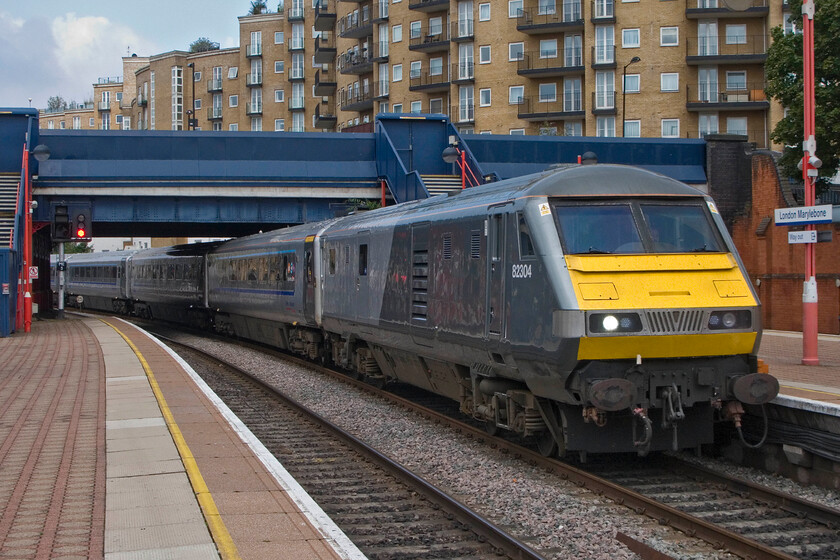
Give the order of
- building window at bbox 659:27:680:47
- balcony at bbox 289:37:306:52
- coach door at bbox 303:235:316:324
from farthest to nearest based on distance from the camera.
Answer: balcony at bbox 289:37:306:52 < building window at bbox 659:27:680:47 < coach door at bbox 303:235:316:324

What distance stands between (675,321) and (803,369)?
23.7 feet

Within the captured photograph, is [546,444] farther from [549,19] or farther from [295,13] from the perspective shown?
[295,13]

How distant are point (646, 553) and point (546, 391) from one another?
104 inches

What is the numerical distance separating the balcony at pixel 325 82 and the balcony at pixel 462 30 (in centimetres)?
2032

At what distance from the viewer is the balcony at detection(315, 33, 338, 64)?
79125mm

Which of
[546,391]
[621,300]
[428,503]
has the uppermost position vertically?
[621,300]

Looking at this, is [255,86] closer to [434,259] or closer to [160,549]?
[434,259]

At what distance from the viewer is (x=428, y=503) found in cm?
904

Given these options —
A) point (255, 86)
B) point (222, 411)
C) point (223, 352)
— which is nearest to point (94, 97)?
point (255, 86)

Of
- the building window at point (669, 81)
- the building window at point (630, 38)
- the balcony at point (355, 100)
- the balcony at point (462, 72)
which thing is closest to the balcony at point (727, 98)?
the building window at point (669, 81)

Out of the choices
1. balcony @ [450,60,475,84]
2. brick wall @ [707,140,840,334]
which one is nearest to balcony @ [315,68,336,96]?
balcony @ [450,60,475,84]

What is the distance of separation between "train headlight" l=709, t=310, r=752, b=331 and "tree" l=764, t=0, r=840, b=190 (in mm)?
19324

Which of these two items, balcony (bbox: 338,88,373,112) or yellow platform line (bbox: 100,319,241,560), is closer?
yellow platform line (bbox: 100,319,241,560)

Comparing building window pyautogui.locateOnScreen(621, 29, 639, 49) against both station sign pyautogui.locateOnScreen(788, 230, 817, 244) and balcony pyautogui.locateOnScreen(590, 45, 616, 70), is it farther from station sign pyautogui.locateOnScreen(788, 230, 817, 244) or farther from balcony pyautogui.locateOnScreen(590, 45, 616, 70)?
station sign pyautogui.locateOnScreen(788, 230, 817, 244)
